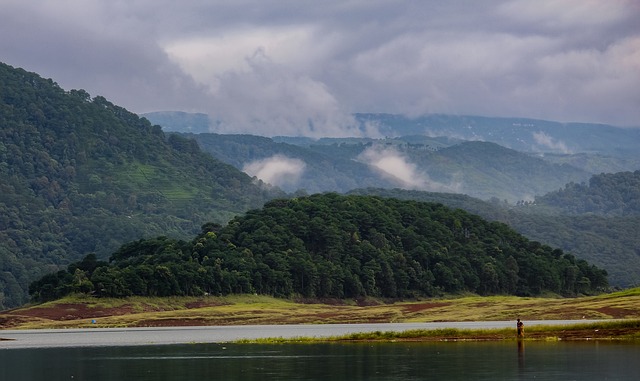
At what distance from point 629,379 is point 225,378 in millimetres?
32114

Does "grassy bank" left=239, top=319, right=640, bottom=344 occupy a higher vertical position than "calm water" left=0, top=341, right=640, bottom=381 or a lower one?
higher

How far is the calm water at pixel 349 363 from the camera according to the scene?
85.6 m

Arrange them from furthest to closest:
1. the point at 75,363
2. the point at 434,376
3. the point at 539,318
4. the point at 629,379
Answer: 1. the point at 539,318
2. the point at 75,363
3. the point at 434,376
4. the point at 629,379

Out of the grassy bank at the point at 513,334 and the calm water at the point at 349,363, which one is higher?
the grassy bank at the point at 513,334

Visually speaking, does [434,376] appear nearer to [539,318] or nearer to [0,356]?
[0,356]

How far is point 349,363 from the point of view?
327ft

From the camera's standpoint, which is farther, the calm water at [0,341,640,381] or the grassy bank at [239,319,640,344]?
the grassy bank at [239,319,640,344]

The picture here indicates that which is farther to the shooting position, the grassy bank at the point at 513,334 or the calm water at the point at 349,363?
the grassy bank at the point at 513,334

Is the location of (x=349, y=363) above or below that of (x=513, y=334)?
below

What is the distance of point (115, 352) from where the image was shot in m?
132

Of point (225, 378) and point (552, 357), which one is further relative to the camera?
point (552, 357)

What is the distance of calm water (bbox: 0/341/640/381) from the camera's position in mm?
85562

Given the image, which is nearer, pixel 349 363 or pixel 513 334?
pixel 349 363

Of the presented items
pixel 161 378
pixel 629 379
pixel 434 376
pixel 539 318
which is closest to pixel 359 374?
pixel 434 376
